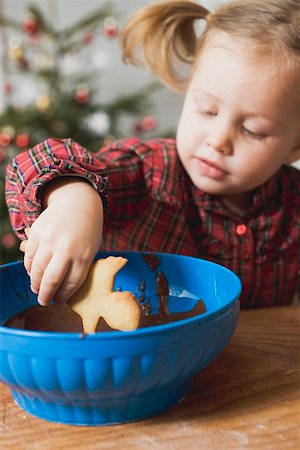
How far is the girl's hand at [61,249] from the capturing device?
62 cm

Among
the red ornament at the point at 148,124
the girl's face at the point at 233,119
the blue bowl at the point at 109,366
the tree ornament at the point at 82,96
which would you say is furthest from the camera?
the red ornament at the point at 148,124

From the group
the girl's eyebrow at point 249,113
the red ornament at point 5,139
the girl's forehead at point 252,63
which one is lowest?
the red ornament at point 5,139

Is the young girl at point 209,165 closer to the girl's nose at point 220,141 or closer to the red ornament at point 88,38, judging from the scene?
the girl's nose at point 220,141

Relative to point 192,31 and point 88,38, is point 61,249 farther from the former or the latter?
point 88,38

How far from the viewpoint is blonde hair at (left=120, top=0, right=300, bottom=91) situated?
971 mm

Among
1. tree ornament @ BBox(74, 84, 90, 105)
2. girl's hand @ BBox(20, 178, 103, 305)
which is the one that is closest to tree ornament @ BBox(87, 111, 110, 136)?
tree ornament @ BBox(74, 84, 90, 105)

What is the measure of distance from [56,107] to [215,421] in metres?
1.99

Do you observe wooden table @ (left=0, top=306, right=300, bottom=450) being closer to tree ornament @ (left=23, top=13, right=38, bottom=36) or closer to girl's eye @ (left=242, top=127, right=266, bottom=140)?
girl's eye @ (left=242, top=127, right=266, bottom=140)

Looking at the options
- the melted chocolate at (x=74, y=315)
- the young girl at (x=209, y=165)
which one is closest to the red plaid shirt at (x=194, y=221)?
the young girl at (x=209, y=165)

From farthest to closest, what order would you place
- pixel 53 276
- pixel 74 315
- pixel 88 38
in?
pixel 88 38
pixel 74 315
pixel 53 276

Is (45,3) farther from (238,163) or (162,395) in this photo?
(162,395)

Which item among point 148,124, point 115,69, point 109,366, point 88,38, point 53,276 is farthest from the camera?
point 115,69

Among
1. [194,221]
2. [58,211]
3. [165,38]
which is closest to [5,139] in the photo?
[165,38]

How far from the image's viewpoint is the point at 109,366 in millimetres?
510
